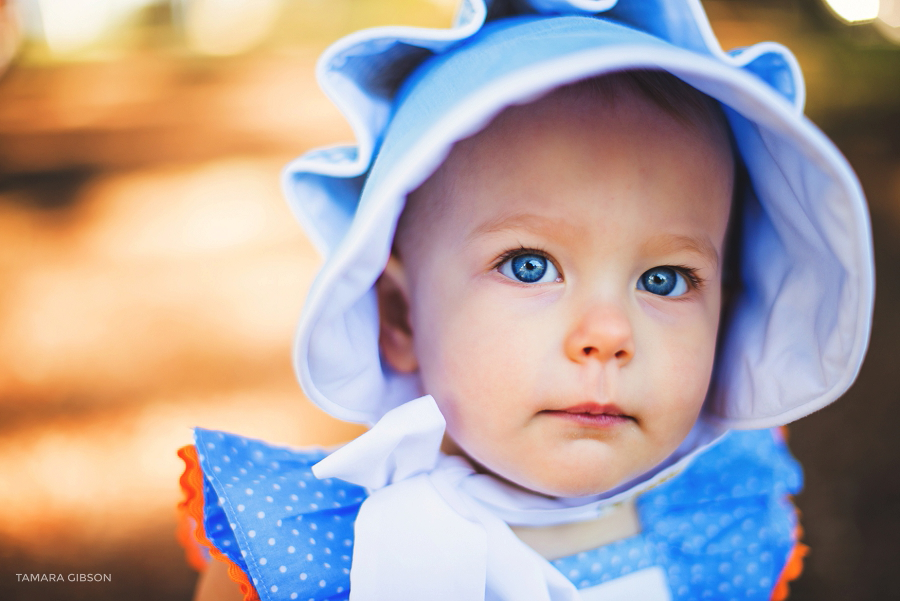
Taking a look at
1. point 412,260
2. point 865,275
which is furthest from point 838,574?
point 412,260

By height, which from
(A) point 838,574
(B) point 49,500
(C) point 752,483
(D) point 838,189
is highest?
(D) point 838,189

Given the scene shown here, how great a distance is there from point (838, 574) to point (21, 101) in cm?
336

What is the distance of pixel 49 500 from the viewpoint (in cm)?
122

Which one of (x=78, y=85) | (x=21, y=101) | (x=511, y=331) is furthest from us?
(x=78, y=85)

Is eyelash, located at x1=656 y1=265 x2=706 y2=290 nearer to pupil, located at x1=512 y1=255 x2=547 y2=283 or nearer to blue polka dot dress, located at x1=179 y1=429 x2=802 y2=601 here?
pupil, located at x1=512 y1=255 x2=547 y2=283

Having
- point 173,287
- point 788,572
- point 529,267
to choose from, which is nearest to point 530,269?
point 529,267

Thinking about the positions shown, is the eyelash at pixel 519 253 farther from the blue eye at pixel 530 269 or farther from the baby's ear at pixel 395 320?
the baby's ear at pixel 395 320

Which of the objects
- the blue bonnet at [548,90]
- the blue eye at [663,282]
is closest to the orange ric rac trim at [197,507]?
the blue bonnet at [548,90]

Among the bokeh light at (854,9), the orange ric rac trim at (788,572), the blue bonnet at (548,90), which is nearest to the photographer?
the blue bonnet at (548,90)

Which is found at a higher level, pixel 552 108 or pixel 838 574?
pixel 552 108

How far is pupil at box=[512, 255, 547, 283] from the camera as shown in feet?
2.05

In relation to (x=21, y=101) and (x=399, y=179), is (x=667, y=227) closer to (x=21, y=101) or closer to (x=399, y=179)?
(x=399, y=179)

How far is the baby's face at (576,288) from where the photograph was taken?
1.94 ft

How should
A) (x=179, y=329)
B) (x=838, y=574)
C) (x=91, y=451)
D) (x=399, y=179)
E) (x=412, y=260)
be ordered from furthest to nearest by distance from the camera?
(x=179, y=329) < (x=91, y=451) < (x=838, y=574) < (x=412, y=260) < (x=399, y=179)
